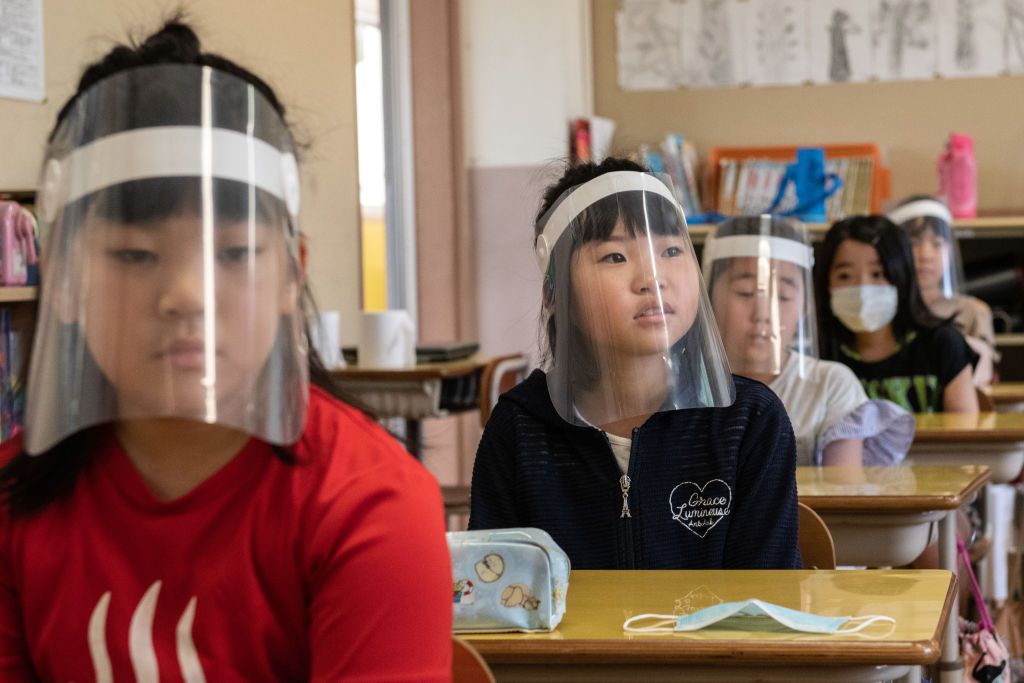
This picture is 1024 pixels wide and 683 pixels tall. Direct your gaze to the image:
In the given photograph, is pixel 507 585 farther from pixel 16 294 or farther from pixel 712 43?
pixel 712 43

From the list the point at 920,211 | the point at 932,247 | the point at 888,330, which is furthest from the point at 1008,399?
the point at 888,330

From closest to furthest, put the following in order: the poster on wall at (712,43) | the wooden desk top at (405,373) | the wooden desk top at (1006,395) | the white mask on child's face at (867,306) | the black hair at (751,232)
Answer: the black hair at (751,232), the white mask on child's face at (867,306), the wooden desk top at (405,373), the wooden desk top at (1006,395), the poster on wall at (712,43)

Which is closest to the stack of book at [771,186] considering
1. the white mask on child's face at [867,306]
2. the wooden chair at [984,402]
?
the wooden chair at [984,402]

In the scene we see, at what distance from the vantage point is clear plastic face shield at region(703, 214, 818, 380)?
3.02 metres

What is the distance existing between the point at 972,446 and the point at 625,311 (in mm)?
1552

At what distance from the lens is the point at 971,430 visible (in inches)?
129

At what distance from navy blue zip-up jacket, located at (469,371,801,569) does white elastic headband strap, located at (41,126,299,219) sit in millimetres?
1085

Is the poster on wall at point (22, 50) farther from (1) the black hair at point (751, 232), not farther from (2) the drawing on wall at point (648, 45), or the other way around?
(2) the drawing on wall at point (648, 45)

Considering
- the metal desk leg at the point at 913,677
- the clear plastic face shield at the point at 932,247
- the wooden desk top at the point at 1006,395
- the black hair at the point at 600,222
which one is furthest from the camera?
the clear plastic face shield at the point at 932,247

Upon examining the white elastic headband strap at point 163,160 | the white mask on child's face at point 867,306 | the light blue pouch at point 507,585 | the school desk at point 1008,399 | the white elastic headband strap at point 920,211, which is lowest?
the school desk at point 1008,399

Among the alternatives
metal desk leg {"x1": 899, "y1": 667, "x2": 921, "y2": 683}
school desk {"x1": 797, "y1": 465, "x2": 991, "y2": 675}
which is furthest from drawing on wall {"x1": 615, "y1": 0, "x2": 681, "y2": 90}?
metal desk leg {"x1": 899, "y1": 667, "x2": 921, "y2": 683}

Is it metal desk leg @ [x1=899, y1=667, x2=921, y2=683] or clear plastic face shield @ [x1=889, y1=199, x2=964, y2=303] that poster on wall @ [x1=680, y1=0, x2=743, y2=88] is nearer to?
clear plastic face shield @ [x1=889, y1=199, x2=964, y2=303]

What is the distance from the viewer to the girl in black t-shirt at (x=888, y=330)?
12.2 feet

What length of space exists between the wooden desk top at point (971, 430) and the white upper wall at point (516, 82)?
2937 mm
